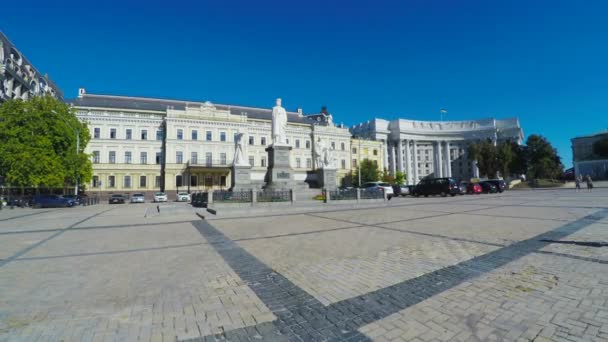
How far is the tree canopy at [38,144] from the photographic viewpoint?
25.6 meters

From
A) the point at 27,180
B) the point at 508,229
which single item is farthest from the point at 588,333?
the point at 27,180

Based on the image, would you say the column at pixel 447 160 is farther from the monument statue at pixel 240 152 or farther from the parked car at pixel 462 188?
the monument statue at pixel 240 152

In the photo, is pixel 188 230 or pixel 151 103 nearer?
pixel 188 230

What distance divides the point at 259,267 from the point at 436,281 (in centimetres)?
289

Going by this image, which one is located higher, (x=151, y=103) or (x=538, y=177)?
(x=151, y=103)

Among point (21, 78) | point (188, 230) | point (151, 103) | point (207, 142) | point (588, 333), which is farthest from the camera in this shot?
point (151, 103)

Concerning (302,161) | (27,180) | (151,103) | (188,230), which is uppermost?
(151,103)

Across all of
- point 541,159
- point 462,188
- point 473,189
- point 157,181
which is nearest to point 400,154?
point 541,159

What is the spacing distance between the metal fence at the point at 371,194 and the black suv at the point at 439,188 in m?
12.2

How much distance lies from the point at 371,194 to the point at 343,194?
292 cm

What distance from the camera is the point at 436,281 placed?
383 centimetres

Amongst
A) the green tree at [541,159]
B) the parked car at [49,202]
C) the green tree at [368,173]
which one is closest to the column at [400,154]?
the green tree at [541,159]

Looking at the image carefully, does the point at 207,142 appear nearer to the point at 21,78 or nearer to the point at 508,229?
the point at 21,78

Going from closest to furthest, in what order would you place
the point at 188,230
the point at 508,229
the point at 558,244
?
the point at 558,244, the point at 508,229, the point at 188,230
